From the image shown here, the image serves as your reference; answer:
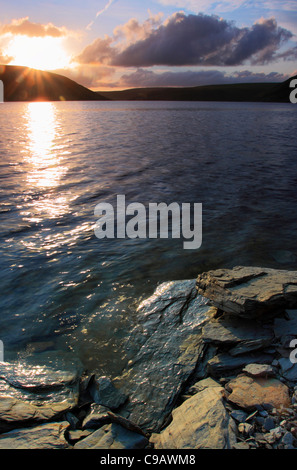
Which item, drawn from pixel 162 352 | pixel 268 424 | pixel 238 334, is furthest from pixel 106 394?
pixel 238 334

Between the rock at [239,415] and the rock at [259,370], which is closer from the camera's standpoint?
the rock at [239,415]

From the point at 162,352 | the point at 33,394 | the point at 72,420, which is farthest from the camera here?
the point at 162,352

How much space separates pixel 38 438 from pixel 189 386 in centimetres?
280

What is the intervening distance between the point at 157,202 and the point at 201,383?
12.0 meters

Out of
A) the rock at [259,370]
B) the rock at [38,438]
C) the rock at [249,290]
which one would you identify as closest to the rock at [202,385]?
the rock at [259,370]

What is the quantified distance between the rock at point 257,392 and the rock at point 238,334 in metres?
0.77

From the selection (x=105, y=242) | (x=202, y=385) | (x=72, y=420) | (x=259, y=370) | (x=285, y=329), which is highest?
(x=105, y=242)

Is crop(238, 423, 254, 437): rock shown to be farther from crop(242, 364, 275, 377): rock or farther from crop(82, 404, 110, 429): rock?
crop(82, 404, 110, 429): rock

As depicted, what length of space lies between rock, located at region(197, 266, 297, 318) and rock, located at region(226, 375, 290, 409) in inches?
59.7

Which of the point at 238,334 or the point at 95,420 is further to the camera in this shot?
the point at 238,334

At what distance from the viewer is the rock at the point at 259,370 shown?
5711 millimetres

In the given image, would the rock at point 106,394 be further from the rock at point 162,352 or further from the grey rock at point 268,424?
the grey rock at point 268,424

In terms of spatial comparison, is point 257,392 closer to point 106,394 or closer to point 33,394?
point 106,394

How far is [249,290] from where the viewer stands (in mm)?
7250
